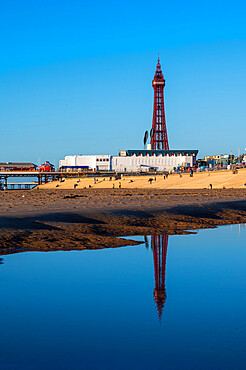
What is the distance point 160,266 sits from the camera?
12.1 metres

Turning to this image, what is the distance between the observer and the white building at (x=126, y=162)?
14488 cm

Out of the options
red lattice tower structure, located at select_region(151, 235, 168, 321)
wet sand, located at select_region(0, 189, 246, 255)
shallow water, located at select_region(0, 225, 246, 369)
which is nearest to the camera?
shallow water, located at select_region(0, 225, 246, 369)

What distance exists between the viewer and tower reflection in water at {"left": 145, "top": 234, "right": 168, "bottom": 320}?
860 centimetres

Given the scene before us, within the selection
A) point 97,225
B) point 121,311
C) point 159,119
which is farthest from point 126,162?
point 121,311

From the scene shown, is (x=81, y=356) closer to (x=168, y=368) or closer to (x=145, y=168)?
(x=168, y=368)

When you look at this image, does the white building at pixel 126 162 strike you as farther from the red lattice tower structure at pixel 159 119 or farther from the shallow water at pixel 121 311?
the shallow water at pixel 121 311

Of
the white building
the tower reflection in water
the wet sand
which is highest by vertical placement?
the white building

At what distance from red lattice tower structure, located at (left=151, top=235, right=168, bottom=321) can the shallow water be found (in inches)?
0.9

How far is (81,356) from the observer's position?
588cm

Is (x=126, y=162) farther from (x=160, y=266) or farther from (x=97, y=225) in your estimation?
(x=160, y=266)

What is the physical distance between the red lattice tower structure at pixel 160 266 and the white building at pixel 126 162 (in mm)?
126055

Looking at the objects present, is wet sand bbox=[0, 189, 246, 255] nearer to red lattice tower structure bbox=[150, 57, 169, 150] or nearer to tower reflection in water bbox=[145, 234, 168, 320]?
tower reflection in water bbox=[145, 234, 168, 320]

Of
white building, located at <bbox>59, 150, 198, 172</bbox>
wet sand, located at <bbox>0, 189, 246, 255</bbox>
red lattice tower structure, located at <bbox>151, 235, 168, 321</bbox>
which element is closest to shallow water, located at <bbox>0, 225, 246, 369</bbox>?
red lattice tower structure, located at <bbox>151, 235, 168, 321</bbox>

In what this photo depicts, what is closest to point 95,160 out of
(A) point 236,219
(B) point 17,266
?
(A) point 236,219
